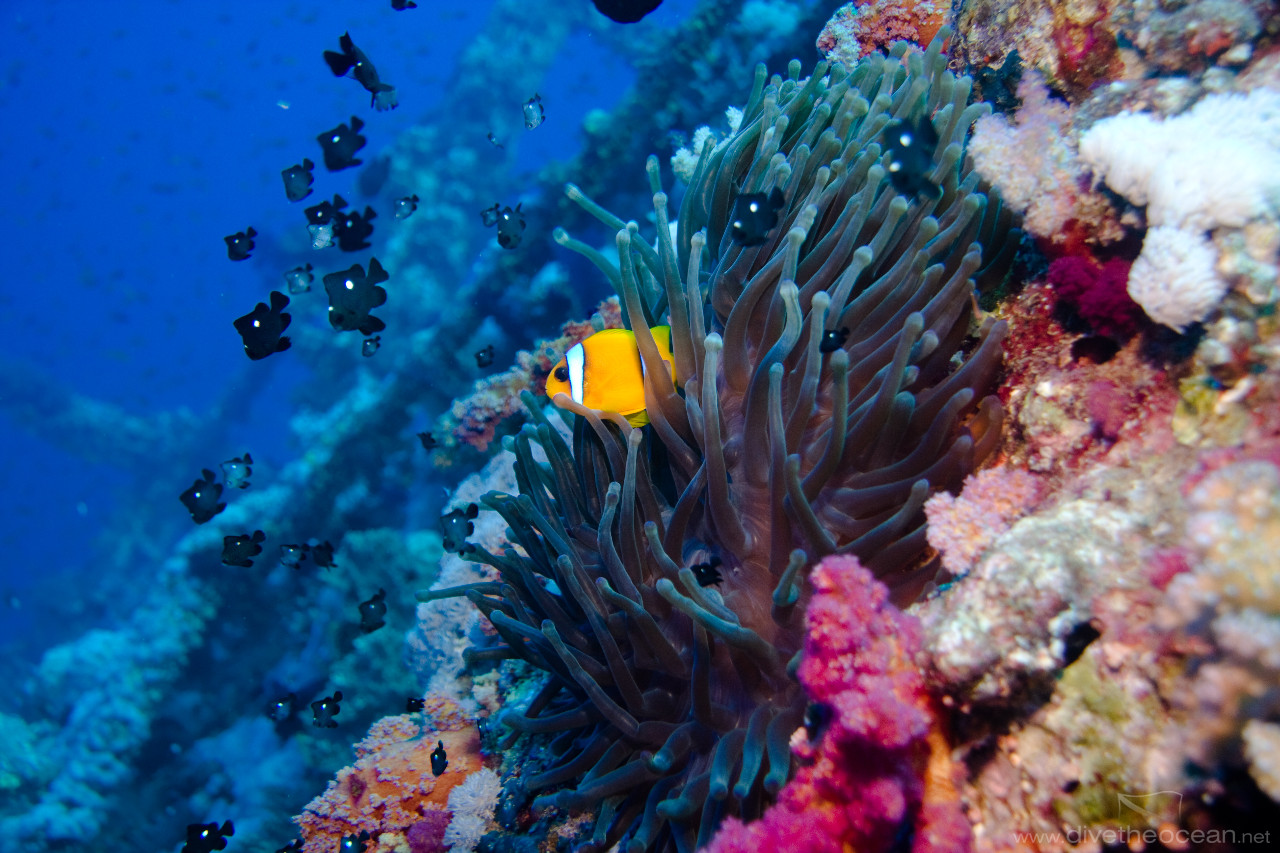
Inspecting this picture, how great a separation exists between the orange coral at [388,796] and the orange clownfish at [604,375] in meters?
2.83

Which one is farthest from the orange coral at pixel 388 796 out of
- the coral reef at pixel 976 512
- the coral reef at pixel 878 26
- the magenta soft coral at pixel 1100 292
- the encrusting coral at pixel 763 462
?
the coral reef at pixel 878 26

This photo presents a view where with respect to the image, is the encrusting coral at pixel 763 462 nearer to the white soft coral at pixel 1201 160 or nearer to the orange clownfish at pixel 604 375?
the orange clownfish at pixel 604 375

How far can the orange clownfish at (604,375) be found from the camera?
2600mm

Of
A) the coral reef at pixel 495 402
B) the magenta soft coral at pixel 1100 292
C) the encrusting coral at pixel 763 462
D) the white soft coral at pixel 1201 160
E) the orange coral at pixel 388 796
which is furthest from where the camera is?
the coral reef at pixel 495 402

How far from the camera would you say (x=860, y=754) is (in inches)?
64.5

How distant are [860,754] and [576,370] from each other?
1683 mm

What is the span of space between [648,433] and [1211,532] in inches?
79.9

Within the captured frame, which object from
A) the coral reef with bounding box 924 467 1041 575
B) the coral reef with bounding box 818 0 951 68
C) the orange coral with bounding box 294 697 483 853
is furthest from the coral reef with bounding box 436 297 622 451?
the coral reef with bounding box 924 467 1041 575

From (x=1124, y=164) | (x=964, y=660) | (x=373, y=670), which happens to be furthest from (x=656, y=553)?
(x=373, y=670)

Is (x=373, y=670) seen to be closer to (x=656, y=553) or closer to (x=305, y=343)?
(x=656, y=553)

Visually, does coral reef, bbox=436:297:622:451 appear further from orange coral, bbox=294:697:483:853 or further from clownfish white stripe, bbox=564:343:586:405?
clownfish white stripe, bbox=564:343:586:405

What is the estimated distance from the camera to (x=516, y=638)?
302cm

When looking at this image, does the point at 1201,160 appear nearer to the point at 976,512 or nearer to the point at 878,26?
the point at 976,512

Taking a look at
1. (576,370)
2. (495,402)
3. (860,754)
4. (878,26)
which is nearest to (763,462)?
(576,370)
